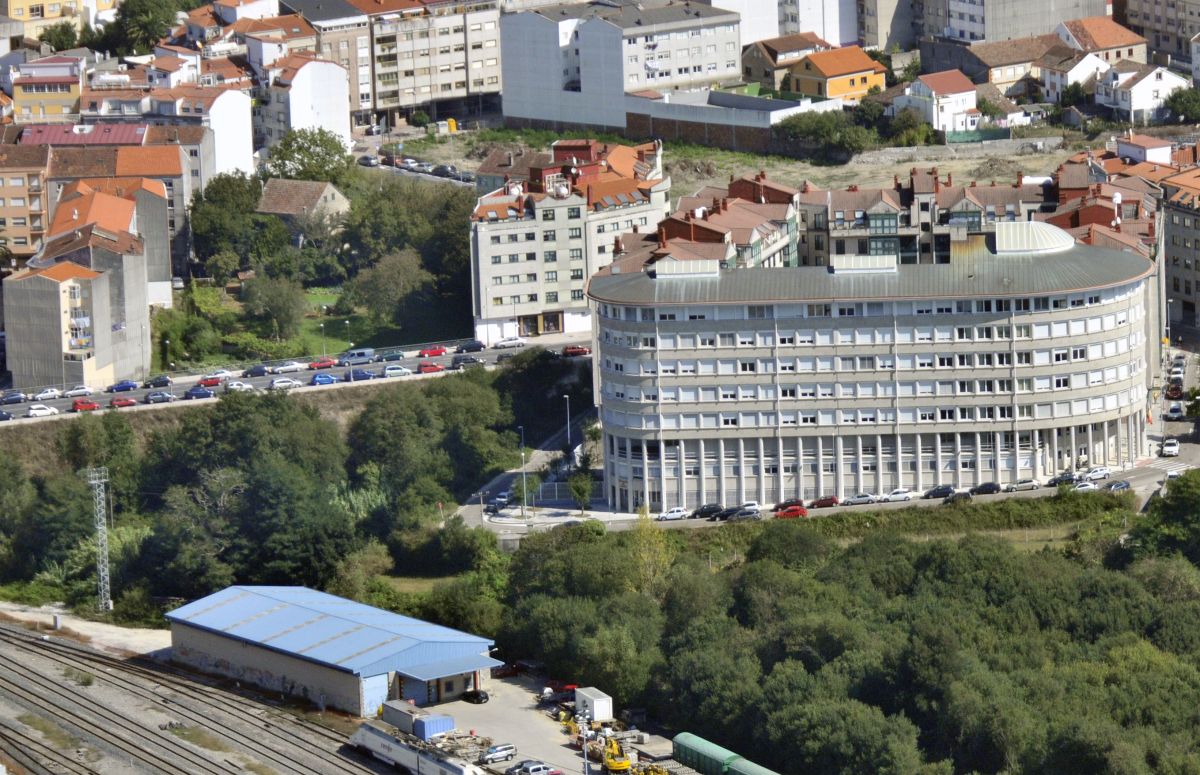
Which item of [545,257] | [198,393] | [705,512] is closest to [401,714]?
[705,512]

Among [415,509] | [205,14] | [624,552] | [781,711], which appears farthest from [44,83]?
[781,711]

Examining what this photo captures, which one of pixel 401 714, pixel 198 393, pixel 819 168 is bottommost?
pixel 401 714

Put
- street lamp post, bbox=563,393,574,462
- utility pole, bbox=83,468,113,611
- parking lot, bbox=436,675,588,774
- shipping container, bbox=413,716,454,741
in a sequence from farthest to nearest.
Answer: street lamp post, bbox=563,393,574,462, utility pole, bbox=83,468,113,611, shipping container, bbox=413,716,454,741, parking lot, bbox=436,675,588,774

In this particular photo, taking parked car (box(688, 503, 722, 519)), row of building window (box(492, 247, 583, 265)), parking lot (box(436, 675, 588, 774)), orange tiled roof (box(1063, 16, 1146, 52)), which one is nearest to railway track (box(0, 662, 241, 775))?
parking lot (box(436, 675, 588, 774))

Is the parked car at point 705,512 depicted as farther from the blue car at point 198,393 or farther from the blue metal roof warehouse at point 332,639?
the blue car at point 198,393

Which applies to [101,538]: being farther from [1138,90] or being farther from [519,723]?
[1138,90]

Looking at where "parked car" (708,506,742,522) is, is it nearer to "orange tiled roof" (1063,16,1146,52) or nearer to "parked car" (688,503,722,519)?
"parked car" (688,503,722,519)
